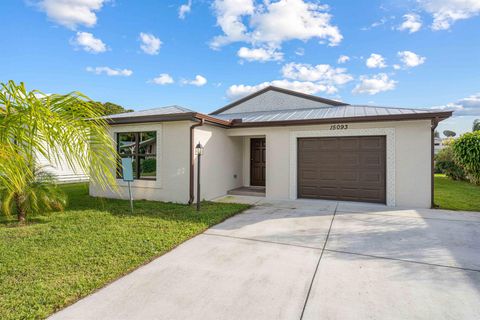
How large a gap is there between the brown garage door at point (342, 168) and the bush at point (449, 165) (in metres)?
9.38

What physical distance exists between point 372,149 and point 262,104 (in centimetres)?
733

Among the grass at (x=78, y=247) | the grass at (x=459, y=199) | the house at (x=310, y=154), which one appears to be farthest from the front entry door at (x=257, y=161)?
the grass at (x=459, y=199)

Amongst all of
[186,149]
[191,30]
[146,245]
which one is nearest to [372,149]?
[186,149]

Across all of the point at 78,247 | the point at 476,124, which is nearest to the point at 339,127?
the point at 78,247

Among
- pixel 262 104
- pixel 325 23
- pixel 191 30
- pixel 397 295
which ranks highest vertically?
pixel 191 30

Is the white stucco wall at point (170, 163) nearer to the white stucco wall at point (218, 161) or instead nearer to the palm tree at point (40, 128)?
the white stucco wall at point (218, 161)

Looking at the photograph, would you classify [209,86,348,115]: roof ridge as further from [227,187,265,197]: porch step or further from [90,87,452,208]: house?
[227,187,265,197]: porch step

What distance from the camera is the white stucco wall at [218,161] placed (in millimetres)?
8219

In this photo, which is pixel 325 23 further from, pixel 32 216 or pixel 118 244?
pixel 32 216

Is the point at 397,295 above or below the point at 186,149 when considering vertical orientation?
below

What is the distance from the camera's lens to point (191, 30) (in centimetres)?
1130

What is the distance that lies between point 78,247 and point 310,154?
7.02 m

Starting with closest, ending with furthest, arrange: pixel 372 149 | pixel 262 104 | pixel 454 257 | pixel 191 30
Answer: pixel 454 257, pixel 372 149, pixel 191 30, pixel 262 104

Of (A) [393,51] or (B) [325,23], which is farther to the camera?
(A) [393,51]
